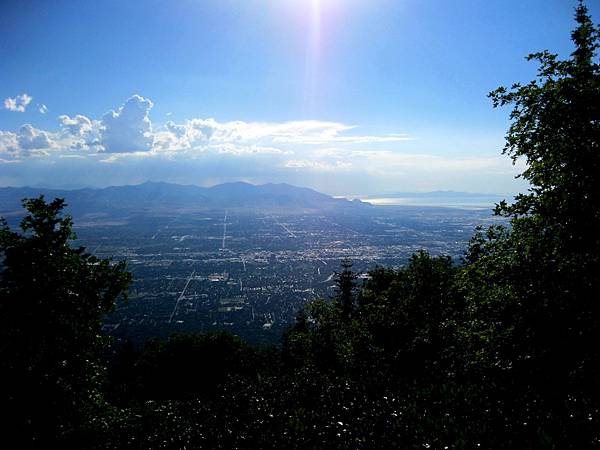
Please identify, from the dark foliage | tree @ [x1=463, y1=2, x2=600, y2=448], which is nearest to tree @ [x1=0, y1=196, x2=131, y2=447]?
the dark foliage

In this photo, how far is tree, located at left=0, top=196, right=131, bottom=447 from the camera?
39.3 ft

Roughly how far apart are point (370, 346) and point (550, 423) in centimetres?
1545

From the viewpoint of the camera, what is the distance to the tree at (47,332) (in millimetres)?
11977

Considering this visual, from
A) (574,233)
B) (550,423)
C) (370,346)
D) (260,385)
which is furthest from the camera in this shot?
(370,346)

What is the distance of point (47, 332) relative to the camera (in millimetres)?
12711

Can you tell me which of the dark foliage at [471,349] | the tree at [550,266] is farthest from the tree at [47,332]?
the tree at [550,266]

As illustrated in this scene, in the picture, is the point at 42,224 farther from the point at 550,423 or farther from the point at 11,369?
the point at 550,423

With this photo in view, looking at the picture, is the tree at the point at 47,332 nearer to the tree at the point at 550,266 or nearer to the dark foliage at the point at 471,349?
the dark foliage at the point at 471,349

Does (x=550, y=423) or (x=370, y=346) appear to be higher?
(x=550, y=423)

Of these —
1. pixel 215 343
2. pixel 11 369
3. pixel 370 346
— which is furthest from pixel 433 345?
pixel 215 343

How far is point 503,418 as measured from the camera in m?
8.34

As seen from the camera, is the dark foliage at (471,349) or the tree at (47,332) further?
the tree at (47,332)

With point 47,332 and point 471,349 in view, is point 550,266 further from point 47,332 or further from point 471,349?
point 47,332

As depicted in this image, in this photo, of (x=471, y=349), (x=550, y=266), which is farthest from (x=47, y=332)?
(x=550, y=266)
